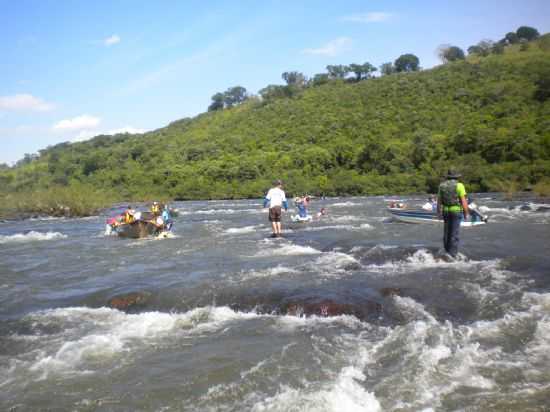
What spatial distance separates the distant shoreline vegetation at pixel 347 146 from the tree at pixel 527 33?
3041cm

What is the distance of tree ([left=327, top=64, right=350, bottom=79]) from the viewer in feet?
414

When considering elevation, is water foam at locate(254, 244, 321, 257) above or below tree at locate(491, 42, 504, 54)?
below

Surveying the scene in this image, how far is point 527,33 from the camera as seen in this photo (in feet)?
461

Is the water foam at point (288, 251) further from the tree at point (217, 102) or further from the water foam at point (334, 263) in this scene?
the tree at point (217, 102)

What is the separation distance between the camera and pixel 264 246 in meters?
16.3

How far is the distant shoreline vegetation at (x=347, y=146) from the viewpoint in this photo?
5328 cm

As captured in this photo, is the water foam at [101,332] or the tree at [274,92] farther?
the tree at [274,92]

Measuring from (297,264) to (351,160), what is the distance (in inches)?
2506

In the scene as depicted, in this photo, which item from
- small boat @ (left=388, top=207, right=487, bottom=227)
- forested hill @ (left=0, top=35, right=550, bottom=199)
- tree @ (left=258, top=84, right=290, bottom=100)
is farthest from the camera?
tree @ (left=258, top=84, right=290, bottom=100)

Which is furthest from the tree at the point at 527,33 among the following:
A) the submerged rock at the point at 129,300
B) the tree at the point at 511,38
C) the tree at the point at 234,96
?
the submerged rock at the point at 129,300

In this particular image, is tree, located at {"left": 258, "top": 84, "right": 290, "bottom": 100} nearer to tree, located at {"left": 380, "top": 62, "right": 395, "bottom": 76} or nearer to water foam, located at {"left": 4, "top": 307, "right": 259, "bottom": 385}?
tree, located at {"left": 380, "top": 62, "right": 395, "bottom": 76}

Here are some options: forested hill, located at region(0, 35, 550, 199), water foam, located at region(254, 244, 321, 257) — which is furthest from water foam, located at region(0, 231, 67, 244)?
forested hill, located at region(0, 35, 550, 199)

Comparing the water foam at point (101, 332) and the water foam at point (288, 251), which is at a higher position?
the water foam at point (101, 332)

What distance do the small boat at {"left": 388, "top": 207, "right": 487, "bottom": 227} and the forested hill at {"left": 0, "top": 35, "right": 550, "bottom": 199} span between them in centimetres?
2377
